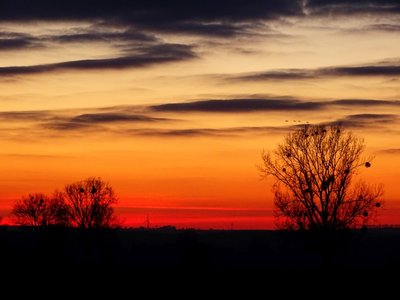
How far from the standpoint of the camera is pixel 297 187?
7038 cm

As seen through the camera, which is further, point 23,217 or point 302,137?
point 23,217

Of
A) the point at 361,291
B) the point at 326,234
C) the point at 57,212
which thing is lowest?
the point at 361,291

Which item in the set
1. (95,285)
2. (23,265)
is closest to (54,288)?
(95,285)

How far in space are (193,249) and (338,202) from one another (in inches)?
451

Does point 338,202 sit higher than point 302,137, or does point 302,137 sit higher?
point 302,137

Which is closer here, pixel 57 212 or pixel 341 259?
pixel 57 212

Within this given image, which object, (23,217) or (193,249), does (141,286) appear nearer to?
(193,249)

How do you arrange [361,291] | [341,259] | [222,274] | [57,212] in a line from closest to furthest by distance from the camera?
[361,291] < [222,274] < [57,212] < [341,259]

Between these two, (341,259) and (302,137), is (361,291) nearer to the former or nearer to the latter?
(302,137)

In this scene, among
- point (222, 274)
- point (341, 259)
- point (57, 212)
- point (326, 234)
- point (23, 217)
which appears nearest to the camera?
point (222, 274)

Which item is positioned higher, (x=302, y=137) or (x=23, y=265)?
(x=302, y=137)

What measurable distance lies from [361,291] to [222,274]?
12889 mm

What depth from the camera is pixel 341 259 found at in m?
146

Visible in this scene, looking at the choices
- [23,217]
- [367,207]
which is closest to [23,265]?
[367,207]
